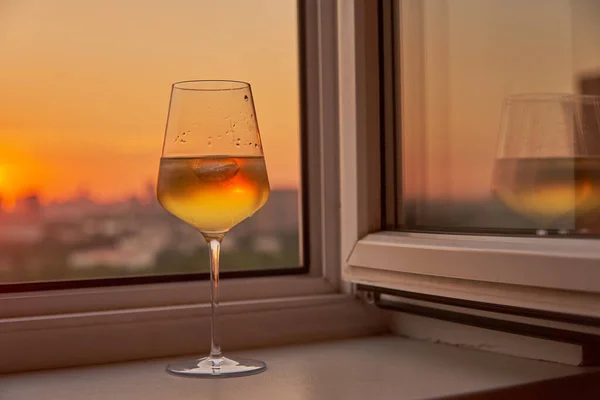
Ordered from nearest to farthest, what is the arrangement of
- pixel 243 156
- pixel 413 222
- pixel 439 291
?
pixel 243 156
pixel 439 291
pixel 413 222

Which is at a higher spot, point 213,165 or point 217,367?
point 213,165

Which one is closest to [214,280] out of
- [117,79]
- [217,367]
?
[217,367]

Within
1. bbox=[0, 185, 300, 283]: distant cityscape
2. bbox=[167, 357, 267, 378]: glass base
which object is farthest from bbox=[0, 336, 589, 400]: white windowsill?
bbox=[0, 185, 300, 283]: distant cityscape

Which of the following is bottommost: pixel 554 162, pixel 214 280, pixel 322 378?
pixel 322 378

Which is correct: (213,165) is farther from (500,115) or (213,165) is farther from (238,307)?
(500,115)

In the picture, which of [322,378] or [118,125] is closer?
[322,378]

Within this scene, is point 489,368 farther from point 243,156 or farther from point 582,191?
point 243,156

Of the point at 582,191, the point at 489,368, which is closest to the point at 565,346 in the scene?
the point at 489,368
